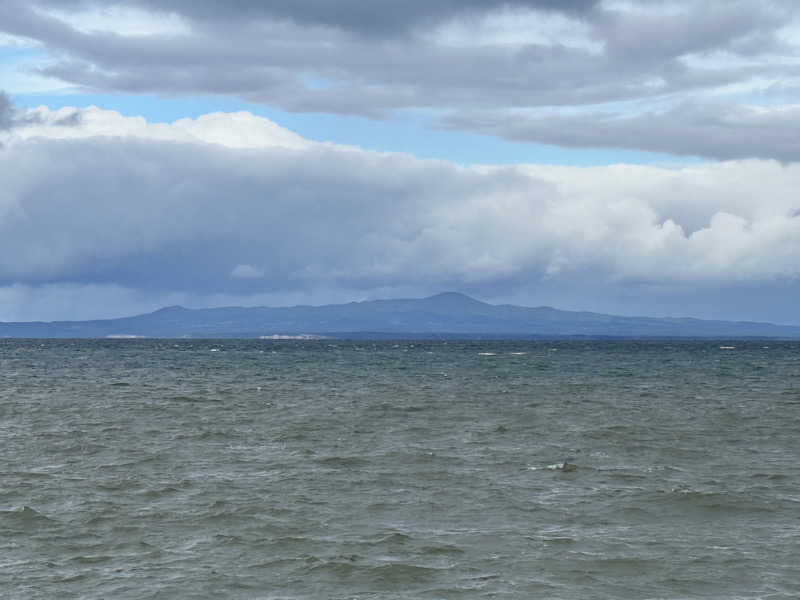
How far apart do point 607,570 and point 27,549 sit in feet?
44.4

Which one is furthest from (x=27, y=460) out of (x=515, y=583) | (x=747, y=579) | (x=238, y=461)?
(x=747, y=579)

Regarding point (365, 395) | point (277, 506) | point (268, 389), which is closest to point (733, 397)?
point (365, 395)

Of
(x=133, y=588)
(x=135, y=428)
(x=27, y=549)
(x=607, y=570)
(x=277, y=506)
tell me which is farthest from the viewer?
(x=135, y=428)

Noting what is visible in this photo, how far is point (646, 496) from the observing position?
2791cm

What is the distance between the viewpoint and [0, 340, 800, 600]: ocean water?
19.3 meters

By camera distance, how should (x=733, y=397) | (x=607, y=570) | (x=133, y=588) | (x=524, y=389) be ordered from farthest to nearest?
(x=524, y=389) < (x=733, y=397) < (x=607, y=570) < (x=133, y=588)

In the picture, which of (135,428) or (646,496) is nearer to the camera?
(646,496)

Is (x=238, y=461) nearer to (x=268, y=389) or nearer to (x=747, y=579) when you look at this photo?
(x=747, y=579)

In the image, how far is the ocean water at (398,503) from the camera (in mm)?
19328

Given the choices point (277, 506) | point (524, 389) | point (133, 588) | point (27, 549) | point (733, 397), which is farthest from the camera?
point (524, 389)

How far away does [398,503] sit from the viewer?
2695 cm

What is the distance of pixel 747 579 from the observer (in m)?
19.4

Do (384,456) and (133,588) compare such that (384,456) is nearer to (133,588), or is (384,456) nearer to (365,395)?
(133,588)

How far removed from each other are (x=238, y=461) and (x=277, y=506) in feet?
29.3
